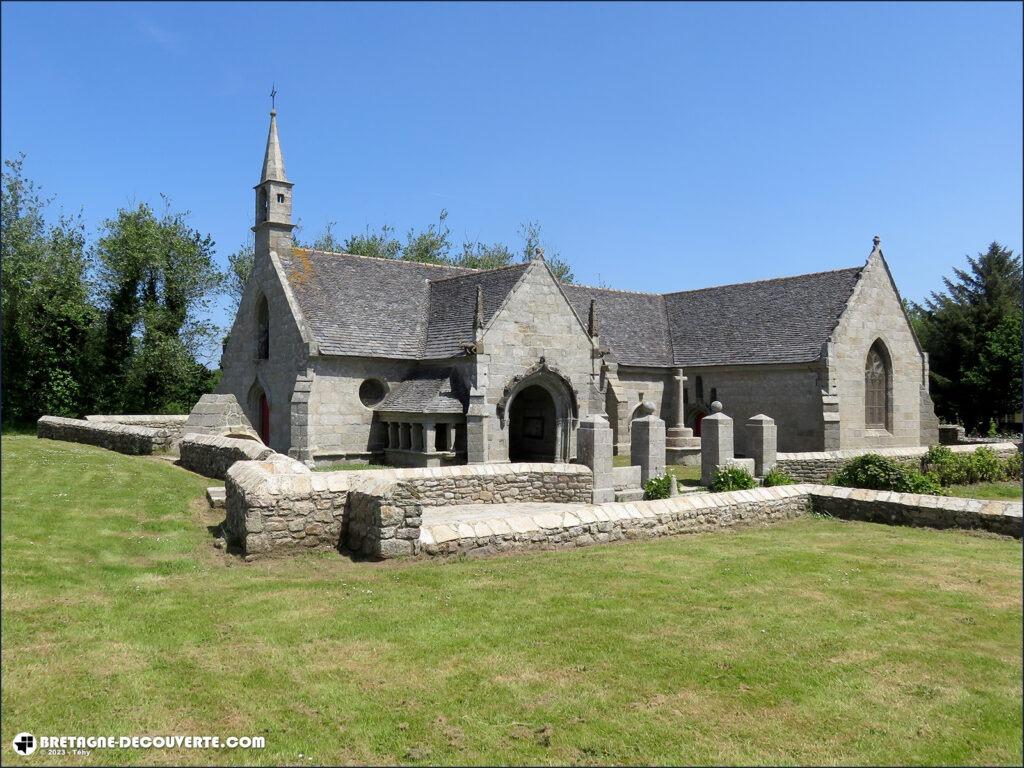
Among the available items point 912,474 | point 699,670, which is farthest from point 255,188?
point 699,670

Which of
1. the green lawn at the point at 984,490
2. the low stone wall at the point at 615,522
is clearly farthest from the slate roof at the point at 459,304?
the green lawn at the point at 984,490

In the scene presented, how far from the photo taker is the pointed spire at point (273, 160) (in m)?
28.5

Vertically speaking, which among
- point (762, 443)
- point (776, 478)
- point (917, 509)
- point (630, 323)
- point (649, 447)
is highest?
point (630, 323)

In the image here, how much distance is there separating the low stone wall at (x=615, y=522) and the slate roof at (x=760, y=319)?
46.5 ft

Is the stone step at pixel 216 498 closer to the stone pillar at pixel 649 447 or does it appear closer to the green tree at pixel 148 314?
the stone pillar at pixel 649 447

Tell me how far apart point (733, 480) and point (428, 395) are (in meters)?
9.99

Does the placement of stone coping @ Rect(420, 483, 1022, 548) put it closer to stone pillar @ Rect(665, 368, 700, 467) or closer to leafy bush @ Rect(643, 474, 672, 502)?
leafy bush @ Rect(643, 474, 672, 502)

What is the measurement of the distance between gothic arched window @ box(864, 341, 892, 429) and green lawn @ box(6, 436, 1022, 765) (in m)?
21.5

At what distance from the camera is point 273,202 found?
91.8 feet

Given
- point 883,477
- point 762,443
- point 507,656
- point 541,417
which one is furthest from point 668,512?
point 541,417

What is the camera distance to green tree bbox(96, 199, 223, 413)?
131ft

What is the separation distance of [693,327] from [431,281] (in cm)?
1220

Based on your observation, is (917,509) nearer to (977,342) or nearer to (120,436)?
(120,436)

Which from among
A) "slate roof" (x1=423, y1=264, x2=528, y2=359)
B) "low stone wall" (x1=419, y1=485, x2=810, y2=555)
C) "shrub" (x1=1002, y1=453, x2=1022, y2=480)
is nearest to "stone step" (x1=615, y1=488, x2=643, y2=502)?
"low stone wall" (x1=419, y1=485, x2=810, y2=555)
